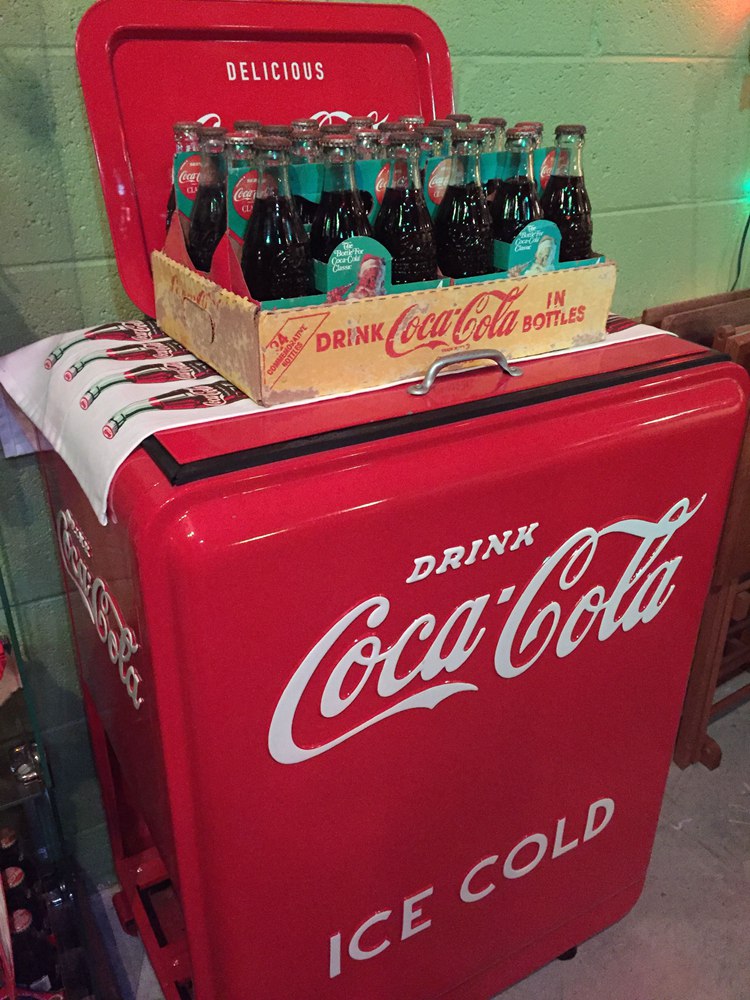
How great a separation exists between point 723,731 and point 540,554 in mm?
1388

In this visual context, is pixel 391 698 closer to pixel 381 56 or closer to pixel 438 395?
pixel 438 395

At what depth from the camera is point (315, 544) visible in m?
0.78

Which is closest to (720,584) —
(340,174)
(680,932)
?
(680,932)

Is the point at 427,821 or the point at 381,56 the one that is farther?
the point at 381,56

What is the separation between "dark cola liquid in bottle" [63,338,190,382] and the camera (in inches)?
39.5

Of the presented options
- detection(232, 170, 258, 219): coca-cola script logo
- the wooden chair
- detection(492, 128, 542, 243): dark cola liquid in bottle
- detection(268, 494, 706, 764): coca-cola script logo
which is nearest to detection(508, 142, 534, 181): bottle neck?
detection(492, 128, 542, 243): dark cola liquid in bottle

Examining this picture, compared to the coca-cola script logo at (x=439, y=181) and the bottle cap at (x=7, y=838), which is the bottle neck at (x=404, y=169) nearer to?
the coca-cola script logo at (x=439, y=181)

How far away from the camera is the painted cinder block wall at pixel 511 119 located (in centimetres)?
114

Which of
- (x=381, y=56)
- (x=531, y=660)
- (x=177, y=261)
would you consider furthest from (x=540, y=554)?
(x=381, y=56)

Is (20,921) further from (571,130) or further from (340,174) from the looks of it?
(571,130)

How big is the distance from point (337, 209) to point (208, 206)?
19 cm

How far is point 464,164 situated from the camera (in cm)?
98

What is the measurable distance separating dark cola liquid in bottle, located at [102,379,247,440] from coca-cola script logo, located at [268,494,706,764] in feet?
0.90

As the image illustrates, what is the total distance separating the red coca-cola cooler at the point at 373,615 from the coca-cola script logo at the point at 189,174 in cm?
12
